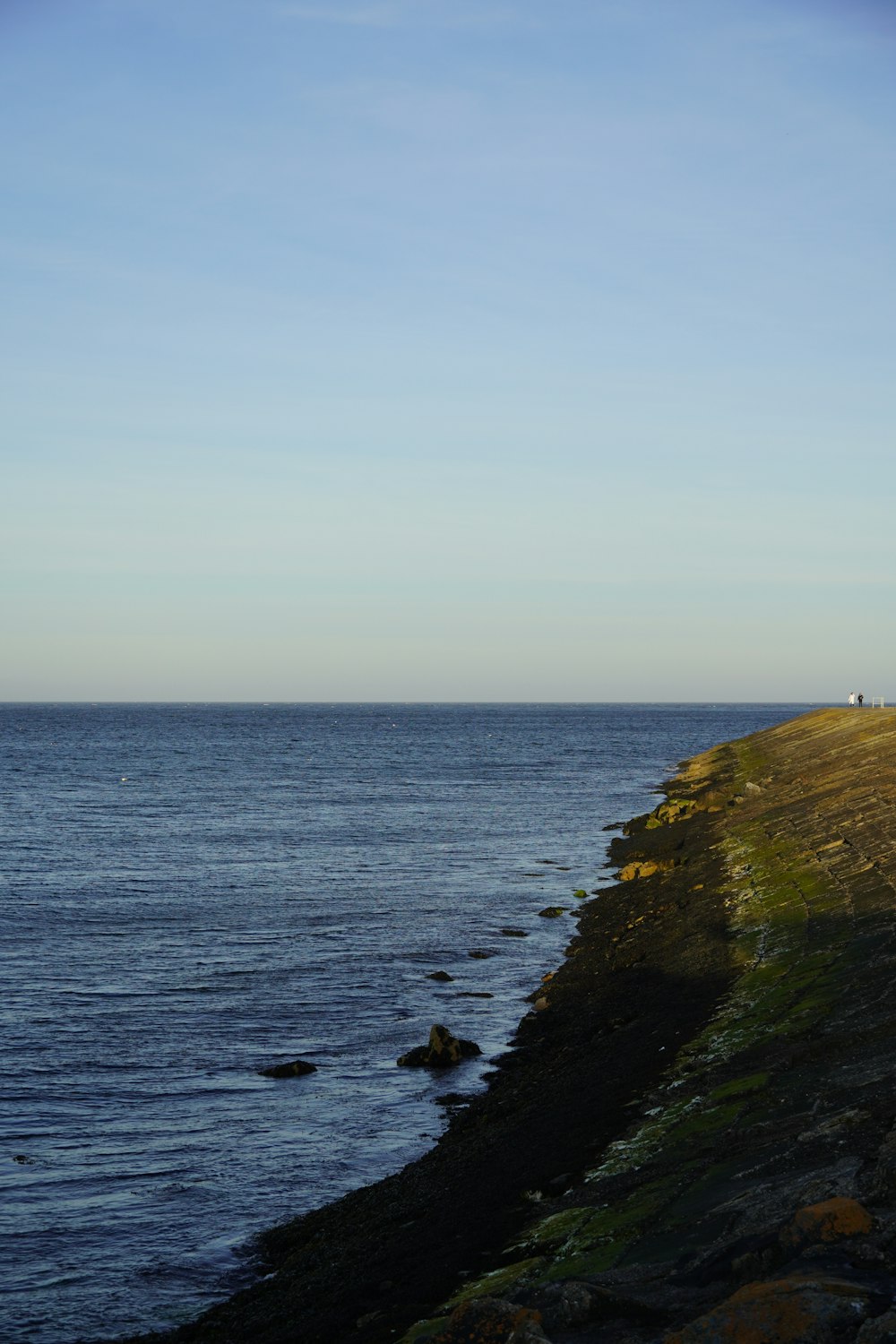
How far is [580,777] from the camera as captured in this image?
340ft

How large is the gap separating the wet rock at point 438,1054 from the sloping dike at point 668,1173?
44.2 inches

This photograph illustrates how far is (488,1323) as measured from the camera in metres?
8.52

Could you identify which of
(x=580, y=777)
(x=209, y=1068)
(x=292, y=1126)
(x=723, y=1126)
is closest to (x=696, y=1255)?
(x=723, y=1126)

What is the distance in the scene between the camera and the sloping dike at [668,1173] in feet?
28.1

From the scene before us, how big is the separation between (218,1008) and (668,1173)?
56.1ft

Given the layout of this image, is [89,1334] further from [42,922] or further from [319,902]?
[319,902]

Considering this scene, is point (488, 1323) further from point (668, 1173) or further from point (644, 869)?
point (644, 869)

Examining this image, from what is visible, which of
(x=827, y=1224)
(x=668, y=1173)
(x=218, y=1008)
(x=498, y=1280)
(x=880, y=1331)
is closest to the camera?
(x=880, y=1331)

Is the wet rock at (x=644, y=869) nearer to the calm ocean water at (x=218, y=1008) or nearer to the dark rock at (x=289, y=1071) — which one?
the calm ocean water at (x=218, y=1008)

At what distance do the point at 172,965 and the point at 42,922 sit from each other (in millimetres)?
7843

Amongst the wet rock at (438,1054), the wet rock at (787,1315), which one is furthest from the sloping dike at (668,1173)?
the wet rock at (438,1054)

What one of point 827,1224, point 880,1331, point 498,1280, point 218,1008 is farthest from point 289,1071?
point 880,1331

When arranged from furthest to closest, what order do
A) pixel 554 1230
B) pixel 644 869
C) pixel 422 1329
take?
pixel 644 869 < pixel 554 1230 < pixel 422 1329

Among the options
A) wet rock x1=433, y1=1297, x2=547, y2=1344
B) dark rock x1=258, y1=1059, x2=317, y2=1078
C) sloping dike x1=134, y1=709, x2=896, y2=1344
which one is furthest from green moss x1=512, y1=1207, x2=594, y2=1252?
dark rock x1=258, y1=1059, x2=317, y2=1078
